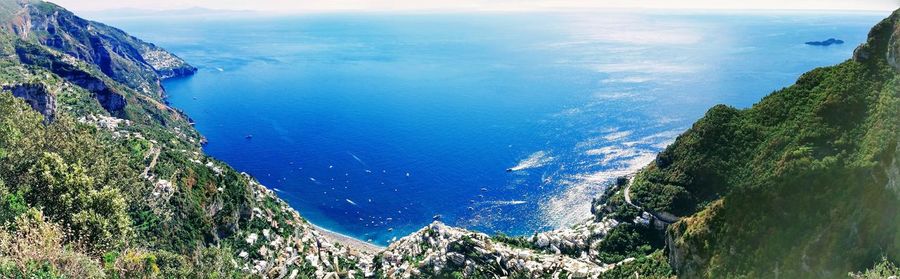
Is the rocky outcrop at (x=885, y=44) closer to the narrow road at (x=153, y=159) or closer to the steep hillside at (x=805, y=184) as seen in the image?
the steep hillside at (x=805, y=184)

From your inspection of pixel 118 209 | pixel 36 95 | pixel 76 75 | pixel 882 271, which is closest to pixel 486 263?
pixel 882 271

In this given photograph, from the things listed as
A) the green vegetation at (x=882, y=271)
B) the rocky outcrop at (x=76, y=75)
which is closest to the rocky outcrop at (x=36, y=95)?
the rocky outcrop at (x=76, y=75)

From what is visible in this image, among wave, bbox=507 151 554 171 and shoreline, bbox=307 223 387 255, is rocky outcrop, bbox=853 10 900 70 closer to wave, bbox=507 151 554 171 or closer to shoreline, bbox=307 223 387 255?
shoreline, bbox=307 223 387 255

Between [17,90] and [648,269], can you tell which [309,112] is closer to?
[17,90]

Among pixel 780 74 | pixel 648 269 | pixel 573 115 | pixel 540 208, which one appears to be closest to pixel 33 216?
pixel 648 269

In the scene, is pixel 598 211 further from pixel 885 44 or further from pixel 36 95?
pixel 36 95
